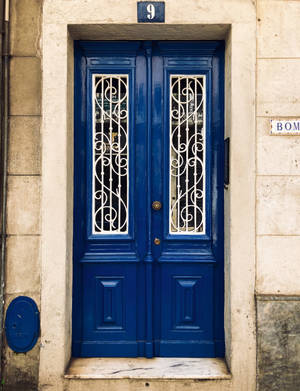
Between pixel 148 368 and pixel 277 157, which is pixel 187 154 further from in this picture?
pixel 148 368

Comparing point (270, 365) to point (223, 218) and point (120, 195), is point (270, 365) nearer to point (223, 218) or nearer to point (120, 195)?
point (223, 218)

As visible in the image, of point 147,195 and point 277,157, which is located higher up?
point 277,157

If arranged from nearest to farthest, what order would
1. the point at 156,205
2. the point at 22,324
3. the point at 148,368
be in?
1. the point at 22,324
2. the point at 148,368
3. the point at 156,205

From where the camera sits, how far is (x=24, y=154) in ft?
13.6

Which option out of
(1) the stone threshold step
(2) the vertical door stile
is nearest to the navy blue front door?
(2) the vertical door stile

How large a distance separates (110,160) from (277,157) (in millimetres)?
1666

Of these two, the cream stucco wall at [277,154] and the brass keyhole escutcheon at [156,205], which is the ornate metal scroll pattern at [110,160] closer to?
the brass keyhole escutcheon at [156,205]

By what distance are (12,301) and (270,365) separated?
2.51m

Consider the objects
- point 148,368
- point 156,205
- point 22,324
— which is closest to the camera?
point 22,324

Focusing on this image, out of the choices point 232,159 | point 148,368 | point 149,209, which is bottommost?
point 148,368

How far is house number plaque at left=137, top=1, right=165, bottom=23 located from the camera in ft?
13.4

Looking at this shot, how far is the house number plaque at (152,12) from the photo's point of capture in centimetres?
407

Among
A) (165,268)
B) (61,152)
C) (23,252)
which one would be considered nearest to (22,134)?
(61,152)

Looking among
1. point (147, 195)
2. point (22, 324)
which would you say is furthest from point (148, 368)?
point (147, 195)
